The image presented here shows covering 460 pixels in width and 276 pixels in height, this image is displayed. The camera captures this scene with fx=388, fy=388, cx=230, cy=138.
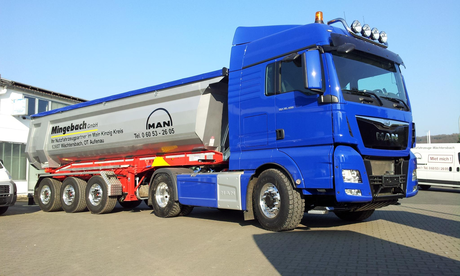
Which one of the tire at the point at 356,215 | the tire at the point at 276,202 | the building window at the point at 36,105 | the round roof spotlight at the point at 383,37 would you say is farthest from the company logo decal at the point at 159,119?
the building window at the point at 36,105

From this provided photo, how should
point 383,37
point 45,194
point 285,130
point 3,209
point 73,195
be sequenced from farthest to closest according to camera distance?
point 45,194 < point 3,209 < point 73,195 < point 383,37 < point 285,130

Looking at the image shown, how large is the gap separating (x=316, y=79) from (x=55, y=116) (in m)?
10.3

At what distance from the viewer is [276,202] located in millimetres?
7027

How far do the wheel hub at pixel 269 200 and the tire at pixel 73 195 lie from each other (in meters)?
6.92

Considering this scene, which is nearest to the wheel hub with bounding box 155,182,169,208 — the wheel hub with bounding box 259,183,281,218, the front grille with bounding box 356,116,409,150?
the wheel hub with bounding box 259,183,281,218

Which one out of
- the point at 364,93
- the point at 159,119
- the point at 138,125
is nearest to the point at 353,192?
the point at 364,93

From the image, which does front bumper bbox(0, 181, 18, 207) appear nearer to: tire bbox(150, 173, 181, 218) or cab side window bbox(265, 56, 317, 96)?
tire bbox(150, 173, 181, 218)

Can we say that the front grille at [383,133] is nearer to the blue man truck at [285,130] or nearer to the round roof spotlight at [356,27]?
the blue man truck at [285,130]

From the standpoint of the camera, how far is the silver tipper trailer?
901 centimetres

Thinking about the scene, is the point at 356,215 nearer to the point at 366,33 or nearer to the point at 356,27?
the point at 366,33

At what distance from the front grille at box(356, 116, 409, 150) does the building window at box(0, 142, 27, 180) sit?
2055 cm

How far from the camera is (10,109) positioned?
827 inches

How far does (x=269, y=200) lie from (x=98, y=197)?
21.0 ft

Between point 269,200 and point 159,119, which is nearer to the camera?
point 269,200
